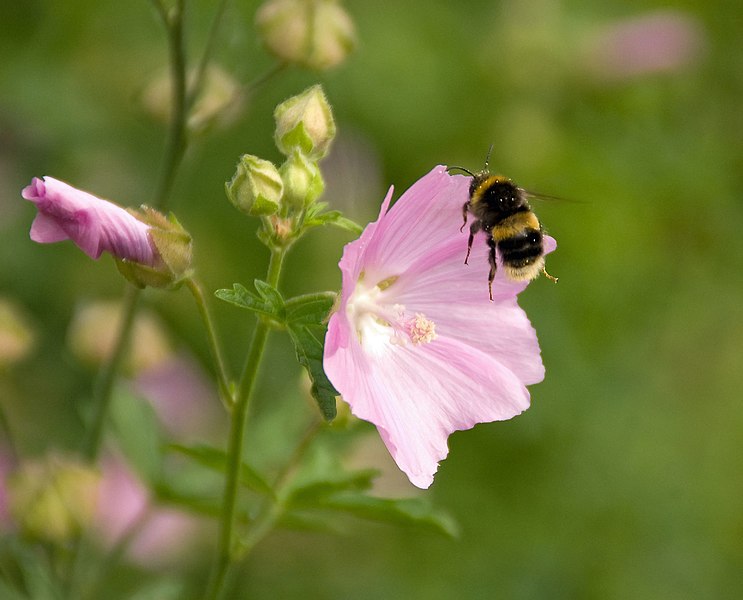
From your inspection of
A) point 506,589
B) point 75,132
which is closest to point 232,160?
point 75,132

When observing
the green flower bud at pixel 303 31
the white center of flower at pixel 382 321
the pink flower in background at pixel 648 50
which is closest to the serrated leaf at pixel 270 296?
the white center of flower at pixel 382 321

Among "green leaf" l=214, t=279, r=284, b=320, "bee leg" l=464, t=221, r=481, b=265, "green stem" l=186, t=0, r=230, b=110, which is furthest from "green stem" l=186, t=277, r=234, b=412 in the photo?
"green stem" l=186, t=0, r=230, b=110

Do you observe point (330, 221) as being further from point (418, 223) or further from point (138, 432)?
point (138, 432)

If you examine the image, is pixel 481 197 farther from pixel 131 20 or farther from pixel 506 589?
pixel 131 20

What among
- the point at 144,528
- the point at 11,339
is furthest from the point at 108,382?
the point at 144,528

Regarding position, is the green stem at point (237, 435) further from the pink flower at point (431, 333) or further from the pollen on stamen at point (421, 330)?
the pollen on stamen at point (421, 330)

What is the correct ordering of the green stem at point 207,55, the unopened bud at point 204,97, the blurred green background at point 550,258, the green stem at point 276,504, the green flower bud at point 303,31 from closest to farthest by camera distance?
1. the green stem at point 276,504
2. the green stem at point 207,55
3. the green flower bud at point 303,31
4. the unopened bud at point 204,97
5. the blurred green background at point 550,258

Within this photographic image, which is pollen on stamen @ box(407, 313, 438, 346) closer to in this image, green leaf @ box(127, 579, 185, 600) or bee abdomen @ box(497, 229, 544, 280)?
bee abdomen @ box(497, 229, 544, 280)
